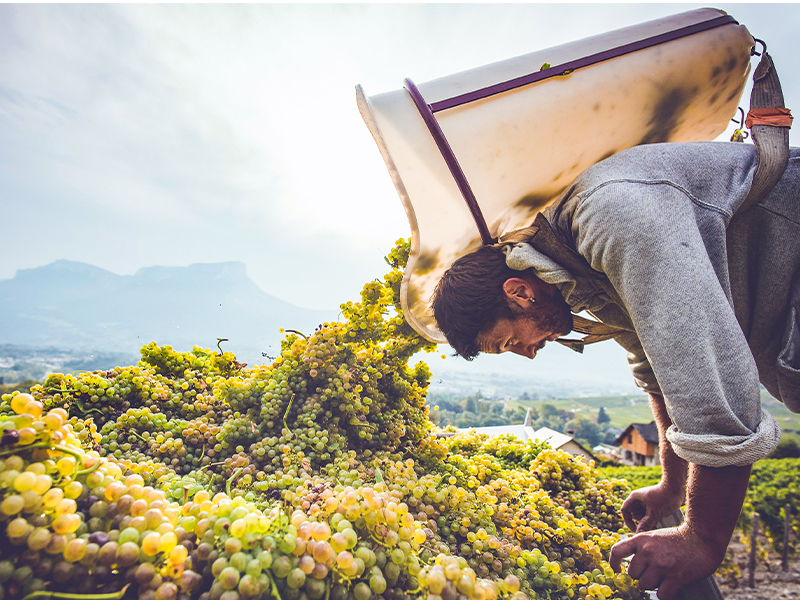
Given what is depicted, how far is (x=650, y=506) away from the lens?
5.60ft

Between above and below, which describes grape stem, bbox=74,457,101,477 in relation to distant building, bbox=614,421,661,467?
above

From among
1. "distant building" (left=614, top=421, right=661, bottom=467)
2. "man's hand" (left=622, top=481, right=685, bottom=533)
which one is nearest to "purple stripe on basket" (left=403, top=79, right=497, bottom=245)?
"man's hand" (left=622, top=481, right=685, bottom=533)

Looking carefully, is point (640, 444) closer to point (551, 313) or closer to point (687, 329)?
point (551, 313)

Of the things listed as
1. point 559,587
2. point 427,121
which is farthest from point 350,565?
point 427,121

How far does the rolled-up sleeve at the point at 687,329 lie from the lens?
890mm

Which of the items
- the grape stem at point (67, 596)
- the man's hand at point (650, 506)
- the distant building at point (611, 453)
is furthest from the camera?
the distant building at point (611, 453)

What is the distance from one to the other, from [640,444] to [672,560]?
1587 inches

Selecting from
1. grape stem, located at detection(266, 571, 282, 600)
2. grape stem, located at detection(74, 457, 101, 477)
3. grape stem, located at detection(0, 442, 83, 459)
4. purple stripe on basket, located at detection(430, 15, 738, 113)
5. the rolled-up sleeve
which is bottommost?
grape stem, located at detection(266, 571, 282, 600)

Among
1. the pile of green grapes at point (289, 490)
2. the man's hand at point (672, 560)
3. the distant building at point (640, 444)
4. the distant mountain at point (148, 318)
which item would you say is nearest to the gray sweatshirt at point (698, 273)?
the man's hand at point (672, 560)

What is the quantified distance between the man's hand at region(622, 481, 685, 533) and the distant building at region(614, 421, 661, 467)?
36809mm

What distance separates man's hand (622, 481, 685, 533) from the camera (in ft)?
5.50

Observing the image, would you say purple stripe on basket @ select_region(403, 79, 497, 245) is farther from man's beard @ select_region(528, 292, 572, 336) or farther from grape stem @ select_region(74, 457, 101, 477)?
grape stem @ select_region(74, 457, 101, 477)

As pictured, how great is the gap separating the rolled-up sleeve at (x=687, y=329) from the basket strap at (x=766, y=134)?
343mm

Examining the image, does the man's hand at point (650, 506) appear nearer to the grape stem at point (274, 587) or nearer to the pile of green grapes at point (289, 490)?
the pile of green grapes at point (289, 490)
